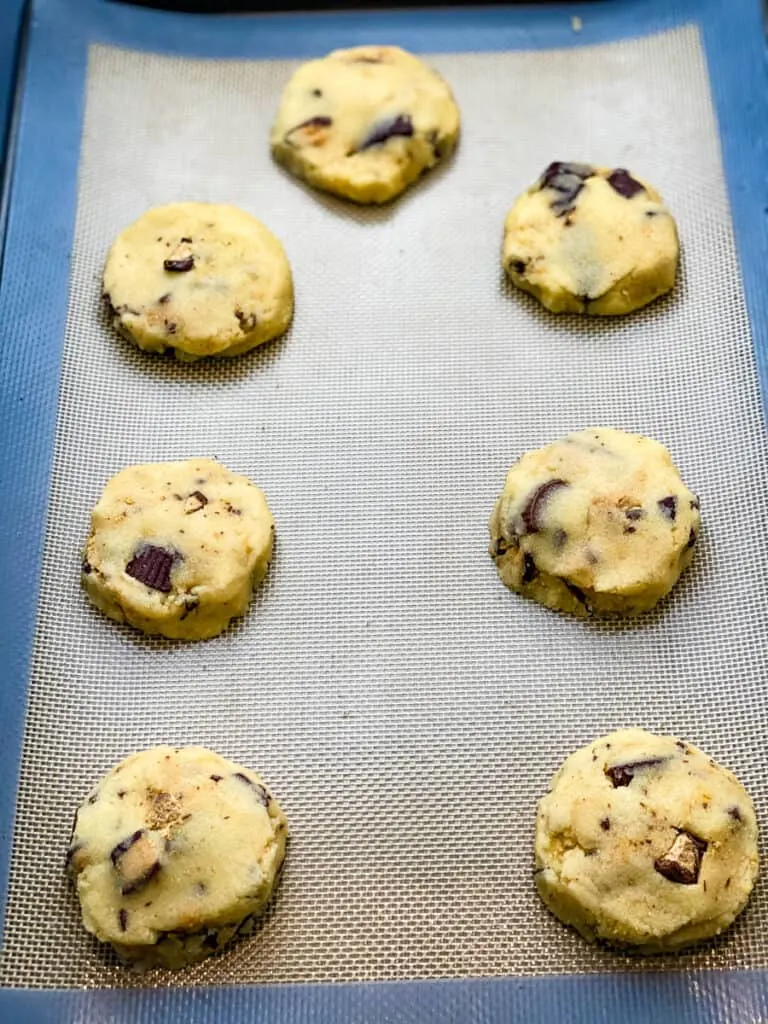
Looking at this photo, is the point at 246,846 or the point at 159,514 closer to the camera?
the point at 246,846

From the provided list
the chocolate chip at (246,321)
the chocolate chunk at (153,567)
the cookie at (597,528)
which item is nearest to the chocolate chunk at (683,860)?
the cookie at (597,528)

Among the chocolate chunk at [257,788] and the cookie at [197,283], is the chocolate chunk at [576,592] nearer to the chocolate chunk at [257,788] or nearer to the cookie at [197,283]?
the chocolate chunk at [257,788]

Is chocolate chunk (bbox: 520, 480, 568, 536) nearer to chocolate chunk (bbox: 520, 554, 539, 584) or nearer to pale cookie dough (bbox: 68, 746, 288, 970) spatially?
chocolate chunk (bbox: 520, 554, 539, 584)

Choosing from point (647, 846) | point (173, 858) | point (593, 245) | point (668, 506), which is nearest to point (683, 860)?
point (647, 846)

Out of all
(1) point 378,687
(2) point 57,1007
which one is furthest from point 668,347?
(2) point 57,1007

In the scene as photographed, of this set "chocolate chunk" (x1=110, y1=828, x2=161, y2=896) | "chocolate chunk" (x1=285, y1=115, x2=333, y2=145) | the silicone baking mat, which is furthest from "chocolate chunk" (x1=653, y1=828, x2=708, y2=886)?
"chocolate chunk" (x1=285, y1=115, x2=333, y2=145)

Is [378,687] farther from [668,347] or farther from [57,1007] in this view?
[668,347]

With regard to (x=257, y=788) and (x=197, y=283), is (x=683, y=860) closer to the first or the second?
(x=257, y=788)

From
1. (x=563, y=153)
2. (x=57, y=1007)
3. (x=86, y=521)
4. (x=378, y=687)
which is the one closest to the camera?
(x=57, y=1007)

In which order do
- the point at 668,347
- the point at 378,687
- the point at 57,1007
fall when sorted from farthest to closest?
the point at 668,347, the point at 378,687, the point at 57,1007
